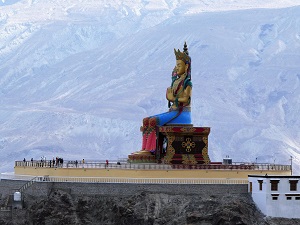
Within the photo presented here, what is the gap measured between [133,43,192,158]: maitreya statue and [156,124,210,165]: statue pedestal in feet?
5.16

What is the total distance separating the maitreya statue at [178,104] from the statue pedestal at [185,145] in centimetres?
157

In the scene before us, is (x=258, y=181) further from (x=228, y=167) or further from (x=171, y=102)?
(x=171, y=102)

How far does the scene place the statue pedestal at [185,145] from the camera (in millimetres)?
82188

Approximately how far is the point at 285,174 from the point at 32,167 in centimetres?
1596

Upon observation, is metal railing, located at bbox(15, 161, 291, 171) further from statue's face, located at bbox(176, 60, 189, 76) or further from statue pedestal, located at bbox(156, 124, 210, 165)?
statue's face, located at bbox(176, 60, 189, 76)

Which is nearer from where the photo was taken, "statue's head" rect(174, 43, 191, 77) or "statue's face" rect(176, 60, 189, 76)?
"statue's head" rect(174, 43, 191, 77)

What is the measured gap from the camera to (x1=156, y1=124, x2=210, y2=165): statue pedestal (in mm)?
82188

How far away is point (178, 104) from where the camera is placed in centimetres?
8512

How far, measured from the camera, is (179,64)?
85438 millimetres

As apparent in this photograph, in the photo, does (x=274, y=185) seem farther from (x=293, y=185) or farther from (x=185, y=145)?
(x=185, y=145)

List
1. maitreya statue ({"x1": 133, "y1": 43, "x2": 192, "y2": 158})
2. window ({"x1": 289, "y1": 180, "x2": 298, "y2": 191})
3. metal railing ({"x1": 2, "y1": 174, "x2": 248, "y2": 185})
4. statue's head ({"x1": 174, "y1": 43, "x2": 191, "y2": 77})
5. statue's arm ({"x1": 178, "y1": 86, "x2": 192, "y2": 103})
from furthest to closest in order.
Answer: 1. statue's head ({"x1": 174, "y1": 43, "x2": 191, "y2": 77})
2. statue's arm ({"x1": 178, "y1": 86, "x2": 192, "y2": 103})
3. maitreya statue ({"x1": 133, "y1": 43, "x2": 192, "y2": 158})
4. metal railing ({"x1": 2, "y1": 174, "x2": 248, "y2": 185})
5. window ({"x1": 289, "y1": 180, "x2": 298, "y2": 191})

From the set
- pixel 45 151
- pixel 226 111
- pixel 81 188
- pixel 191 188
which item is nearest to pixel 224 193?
pixel 191 188

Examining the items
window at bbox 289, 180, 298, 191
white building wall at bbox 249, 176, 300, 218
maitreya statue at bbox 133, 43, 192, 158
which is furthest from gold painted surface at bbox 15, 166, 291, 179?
maitreya statue at bbox 133, 43, 192, 158

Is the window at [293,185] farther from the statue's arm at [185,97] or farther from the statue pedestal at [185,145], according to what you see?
the statue's arm at [185,97]
